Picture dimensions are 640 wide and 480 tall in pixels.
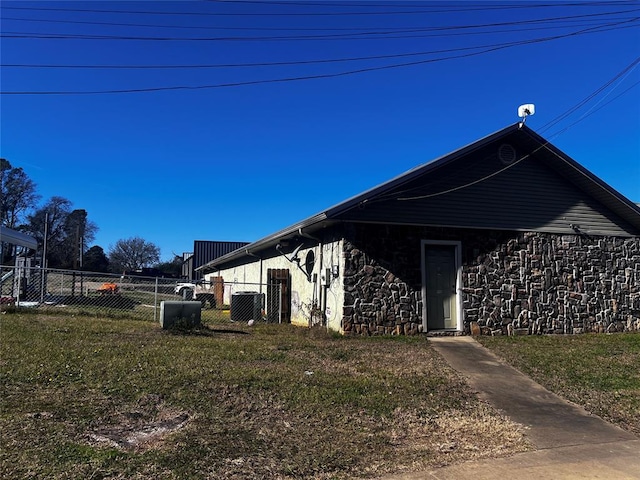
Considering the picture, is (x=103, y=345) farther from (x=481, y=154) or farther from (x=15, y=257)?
(x=15, y=257)

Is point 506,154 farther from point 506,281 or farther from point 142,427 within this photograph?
point 142,427

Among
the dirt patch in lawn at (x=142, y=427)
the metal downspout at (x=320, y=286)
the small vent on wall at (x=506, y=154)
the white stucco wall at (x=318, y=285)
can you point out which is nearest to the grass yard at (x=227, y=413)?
the dirt patch in lawn at (x=142, y=427)

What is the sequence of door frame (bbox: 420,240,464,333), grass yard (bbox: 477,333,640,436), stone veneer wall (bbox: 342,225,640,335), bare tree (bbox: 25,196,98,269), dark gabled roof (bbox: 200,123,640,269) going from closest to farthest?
grass yard (bbox: 477,333,640,436), dark gabled roof (bbox: 200,123,640,269), stone veneer wall (bbox: 342,225,640,335), door frame (bbox: 420,240,464,333), bare tree (bbox: 25,196,98,269)

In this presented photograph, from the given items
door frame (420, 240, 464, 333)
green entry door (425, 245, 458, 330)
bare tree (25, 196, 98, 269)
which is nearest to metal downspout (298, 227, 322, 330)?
door frame (420, 240, 464, 333)

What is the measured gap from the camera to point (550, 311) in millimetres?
13242

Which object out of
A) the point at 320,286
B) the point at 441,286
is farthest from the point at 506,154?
the point at 320,286

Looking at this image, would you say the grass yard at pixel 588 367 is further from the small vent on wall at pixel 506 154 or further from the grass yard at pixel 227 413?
the small vent on wall at pixel 506 154

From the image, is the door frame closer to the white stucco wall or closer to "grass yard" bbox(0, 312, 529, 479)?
the white stucco wall

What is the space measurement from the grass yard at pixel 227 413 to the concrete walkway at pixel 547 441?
9.6 inches

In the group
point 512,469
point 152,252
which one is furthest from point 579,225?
point 152,252

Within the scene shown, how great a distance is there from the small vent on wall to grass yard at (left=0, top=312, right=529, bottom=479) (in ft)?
20.6

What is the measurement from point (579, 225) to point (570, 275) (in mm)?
1427

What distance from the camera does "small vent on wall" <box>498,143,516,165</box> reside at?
1306cm

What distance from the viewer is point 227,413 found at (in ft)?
18.1
